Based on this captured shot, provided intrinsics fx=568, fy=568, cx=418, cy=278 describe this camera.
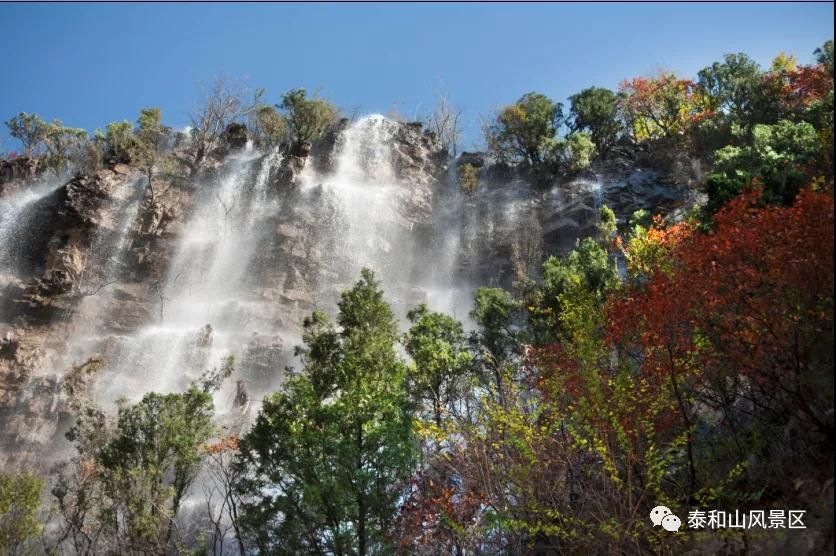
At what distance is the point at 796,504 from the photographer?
8617 mm

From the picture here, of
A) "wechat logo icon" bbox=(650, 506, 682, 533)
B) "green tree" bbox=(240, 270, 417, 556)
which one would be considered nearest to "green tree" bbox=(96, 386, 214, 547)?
"green tree" bbox=(240, 270, 417, 556)

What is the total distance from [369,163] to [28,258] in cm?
2189

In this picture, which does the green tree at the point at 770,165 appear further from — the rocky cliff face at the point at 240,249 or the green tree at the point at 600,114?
the green tree at the point at 600,114

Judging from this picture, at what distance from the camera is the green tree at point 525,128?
3636 cm

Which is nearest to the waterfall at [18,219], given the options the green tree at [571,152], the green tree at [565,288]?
the green tree at [565,288]

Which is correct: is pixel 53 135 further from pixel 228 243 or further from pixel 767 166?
pixel 767 166

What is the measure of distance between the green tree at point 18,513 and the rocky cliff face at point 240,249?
846 cm

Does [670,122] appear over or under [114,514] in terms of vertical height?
over

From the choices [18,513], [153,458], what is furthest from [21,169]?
[153,458]

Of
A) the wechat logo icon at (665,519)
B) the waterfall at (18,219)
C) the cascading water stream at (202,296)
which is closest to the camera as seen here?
the wechat logo icon at (665,519)

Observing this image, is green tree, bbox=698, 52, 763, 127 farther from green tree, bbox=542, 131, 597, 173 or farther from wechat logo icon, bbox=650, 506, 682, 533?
wechat logo icon, bbox=650, 506, 682, 533

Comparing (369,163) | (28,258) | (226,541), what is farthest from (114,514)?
(369,163)

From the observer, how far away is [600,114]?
1463 inches

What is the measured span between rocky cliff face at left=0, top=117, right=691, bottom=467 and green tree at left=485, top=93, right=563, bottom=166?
5.91 ft
